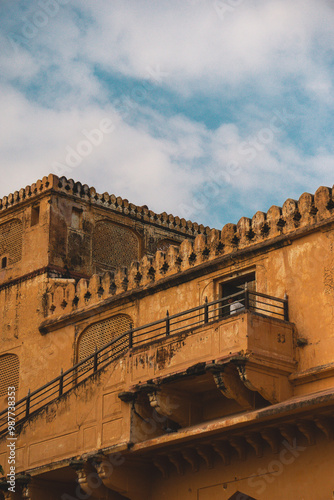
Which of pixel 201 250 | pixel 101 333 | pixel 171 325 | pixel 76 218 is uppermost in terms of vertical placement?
pixel 76 218

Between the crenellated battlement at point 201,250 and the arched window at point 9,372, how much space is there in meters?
1.67

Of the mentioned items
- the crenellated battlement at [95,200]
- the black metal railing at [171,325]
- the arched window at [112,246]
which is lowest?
the black metal railing at [171,325]

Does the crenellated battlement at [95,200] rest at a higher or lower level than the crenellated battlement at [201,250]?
higher

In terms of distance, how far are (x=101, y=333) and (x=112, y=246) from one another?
14.4 feet

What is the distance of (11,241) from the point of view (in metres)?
26.5

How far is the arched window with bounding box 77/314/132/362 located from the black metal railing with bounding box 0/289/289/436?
14.5 inches

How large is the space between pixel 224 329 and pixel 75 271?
8.35 meters

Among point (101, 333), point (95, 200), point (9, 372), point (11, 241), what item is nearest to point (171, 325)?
point (101, 333)

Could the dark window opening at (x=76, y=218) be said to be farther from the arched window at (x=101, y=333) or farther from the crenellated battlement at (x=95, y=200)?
the arched window at (x=101, y=333)

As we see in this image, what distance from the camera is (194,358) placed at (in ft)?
59.2

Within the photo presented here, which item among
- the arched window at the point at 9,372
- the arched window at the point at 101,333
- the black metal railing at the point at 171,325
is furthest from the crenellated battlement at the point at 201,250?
the arched window at the point at 9,372

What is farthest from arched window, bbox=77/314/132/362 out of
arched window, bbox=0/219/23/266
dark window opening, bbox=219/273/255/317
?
arched window, bbox=0/219/23/266

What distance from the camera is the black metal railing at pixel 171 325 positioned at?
60.6ft

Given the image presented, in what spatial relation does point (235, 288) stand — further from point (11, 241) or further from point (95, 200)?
point (11, 241)
